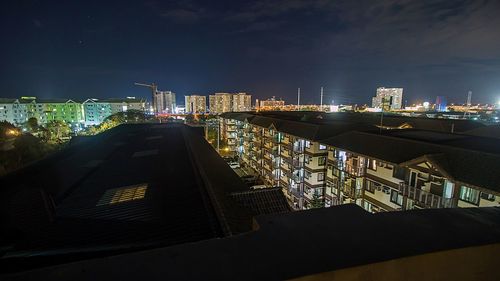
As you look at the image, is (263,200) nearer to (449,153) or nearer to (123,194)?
(123,194)

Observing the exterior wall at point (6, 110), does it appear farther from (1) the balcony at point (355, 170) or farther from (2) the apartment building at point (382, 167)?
(1) the balcony at point (355, 170)

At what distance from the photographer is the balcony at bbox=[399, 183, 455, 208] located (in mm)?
10643

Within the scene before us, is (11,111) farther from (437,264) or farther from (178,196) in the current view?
(437,264)

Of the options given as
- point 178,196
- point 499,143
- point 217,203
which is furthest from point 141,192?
point 499,143

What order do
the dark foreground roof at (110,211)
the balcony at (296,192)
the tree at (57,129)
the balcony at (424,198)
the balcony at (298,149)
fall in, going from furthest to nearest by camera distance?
the tree at (57,129), the balcony at (296,192), the balcony at (298,149), the balcony at (424,198), the dark foreground roof at (110,211)

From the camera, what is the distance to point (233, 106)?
12531cm

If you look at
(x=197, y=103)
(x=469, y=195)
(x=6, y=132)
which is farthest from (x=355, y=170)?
(x=197, y=103)

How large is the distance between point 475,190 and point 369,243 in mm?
12333

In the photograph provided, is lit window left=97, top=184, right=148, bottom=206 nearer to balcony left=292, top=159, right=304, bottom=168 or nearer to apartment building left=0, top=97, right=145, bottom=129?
balcony left=292, top=159, right=304, bottom=168

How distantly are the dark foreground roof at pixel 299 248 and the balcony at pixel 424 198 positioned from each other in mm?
11269

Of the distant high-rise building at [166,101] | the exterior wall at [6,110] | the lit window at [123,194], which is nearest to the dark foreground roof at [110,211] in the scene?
the lit window at [123,194]

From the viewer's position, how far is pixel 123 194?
7.53 meters

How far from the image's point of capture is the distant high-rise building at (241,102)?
406 feet

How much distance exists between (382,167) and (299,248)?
48.7 ft
